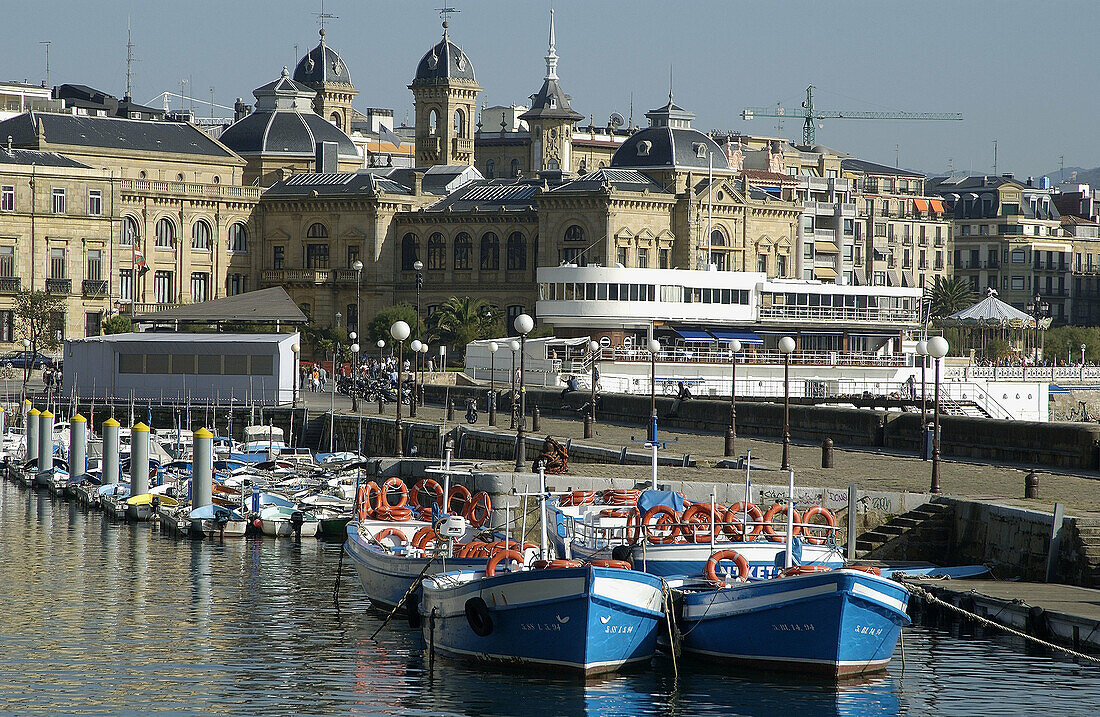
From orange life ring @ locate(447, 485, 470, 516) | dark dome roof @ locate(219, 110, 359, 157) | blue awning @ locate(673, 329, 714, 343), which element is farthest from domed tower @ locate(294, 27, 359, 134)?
orange life ring @ locate(447, 485, 470, 516)

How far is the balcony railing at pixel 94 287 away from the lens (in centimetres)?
10919

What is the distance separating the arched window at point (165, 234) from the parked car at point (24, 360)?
14573mm

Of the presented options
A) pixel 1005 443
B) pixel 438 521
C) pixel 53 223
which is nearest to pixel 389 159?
pixel 53 223

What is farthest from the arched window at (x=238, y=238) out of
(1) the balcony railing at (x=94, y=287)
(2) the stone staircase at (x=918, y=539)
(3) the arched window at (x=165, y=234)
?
(2) the stone staircase at (x=918, y=539)

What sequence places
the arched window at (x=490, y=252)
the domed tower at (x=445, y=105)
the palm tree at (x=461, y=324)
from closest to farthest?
1. the palm tree at (x=461, y=324)
2. the arched window at (x=490, y=252)
3. the domed tower at (x=445, y=105)

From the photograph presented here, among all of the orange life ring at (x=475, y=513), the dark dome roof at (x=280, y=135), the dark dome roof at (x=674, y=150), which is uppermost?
the dark dome roof at (x=280, y=135)

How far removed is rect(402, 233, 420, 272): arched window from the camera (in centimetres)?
11756

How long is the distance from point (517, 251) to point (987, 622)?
3483 inches

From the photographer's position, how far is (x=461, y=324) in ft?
343

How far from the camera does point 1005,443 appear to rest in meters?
46.9

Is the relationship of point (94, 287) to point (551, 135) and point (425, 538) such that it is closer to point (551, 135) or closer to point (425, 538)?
point (551, 135)

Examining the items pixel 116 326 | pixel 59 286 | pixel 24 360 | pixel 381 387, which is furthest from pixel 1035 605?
pixel 59 286

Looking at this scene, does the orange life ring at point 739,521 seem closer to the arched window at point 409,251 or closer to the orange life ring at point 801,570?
the orange life ring at point 801,570

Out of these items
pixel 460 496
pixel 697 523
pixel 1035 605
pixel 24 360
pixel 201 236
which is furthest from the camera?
pixel 201 236
